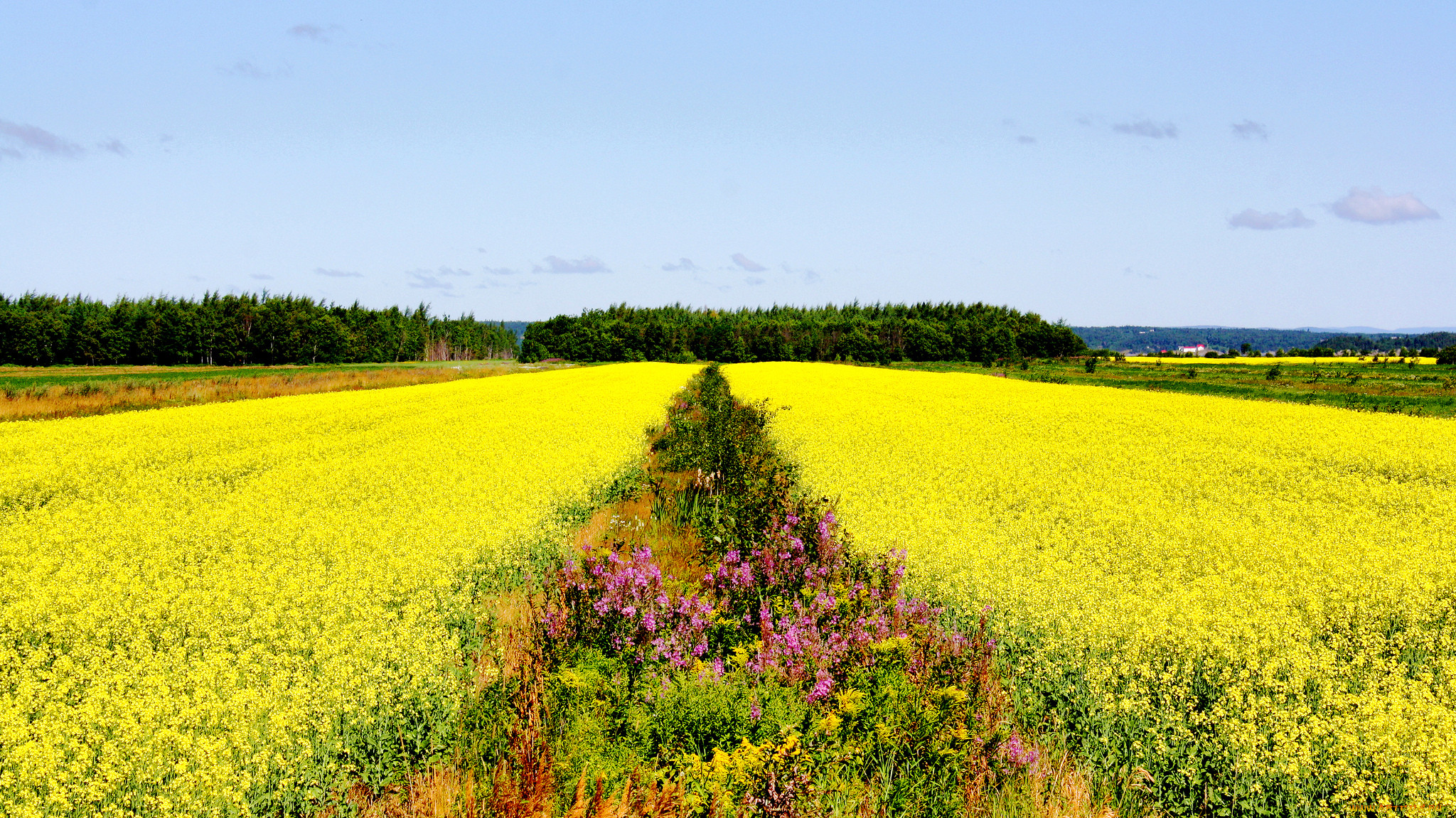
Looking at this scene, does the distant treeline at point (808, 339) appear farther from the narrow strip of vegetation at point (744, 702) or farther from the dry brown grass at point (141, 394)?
the narrow strip of vegetation at point (744, 702)

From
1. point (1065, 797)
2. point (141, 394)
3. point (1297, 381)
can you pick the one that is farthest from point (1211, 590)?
point (1297, 381)

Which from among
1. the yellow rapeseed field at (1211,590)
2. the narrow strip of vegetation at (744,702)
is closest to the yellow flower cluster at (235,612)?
the narrow strip of vegetation at (744,702)

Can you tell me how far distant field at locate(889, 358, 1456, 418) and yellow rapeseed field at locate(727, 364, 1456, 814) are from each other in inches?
672

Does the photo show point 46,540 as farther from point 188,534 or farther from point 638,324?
point 638,324

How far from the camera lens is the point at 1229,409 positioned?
819 inches

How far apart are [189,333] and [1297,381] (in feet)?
405

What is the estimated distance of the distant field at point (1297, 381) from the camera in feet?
104

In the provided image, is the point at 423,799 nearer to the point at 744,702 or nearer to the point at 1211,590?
the point at 744,702

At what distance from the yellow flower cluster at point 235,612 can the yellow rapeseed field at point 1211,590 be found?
437 centimetres

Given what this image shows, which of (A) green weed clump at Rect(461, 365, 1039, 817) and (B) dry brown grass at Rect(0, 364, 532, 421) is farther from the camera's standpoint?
(B) dry brown grass at Rect(0, 364, 532, 421)

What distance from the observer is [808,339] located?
11750 cm

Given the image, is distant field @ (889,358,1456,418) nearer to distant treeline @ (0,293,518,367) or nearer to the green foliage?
the green foliage

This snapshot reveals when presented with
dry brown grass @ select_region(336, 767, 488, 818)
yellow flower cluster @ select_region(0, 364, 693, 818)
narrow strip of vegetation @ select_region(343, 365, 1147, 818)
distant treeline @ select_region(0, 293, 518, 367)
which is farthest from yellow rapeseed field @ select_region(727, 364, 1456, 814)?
distant treeline @ select_region(0, 293, 518, 367)

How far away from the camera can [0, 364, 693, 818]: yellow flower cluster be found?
4.02m
